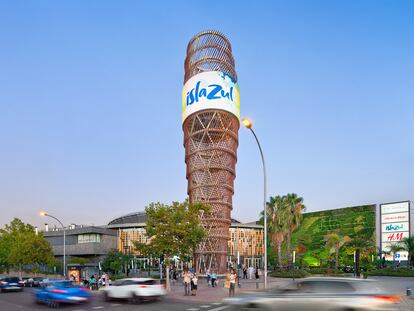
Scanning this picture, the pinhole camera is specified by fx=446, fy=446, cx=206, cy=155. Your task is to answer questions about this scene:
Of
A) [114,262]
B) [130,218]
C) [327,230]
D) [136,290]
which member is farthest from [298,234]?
[136,290]

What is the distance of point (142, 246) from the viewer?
1598 inches

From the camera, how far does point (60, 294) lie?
2342 centimetres

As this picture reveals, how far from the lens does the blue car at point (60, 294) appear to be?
23422 mm

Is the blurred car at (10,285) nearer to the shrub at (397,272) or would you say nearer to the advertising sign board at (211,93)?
the advertising sign board at (211,93)

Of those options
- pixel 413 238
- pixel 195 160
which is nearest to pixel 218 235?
pixel 195 160

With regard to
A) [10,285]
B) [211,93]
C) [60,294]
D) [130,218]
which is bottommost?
[10,285]

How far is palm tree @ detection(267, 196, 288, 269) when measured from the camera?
6519 centimetres

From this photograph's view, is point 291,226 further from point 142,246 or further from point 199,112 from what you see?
point 142,246

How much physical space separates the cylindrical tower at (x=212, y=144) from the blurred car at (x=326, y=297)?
49013mm

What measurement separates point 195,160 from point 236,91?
12655mm

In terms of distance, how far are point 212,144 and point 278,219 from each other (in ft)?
48.3

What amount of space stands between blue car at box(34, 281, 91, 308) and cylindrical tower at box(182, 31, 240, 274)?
39.2 metres

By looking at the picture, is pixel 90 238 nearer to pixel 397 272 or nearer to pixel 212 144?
pixel 212 144

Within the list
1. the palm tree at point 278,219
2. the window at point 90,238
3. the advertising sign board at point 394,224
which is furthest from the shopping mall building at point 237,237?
the palm tree at point 278,219
